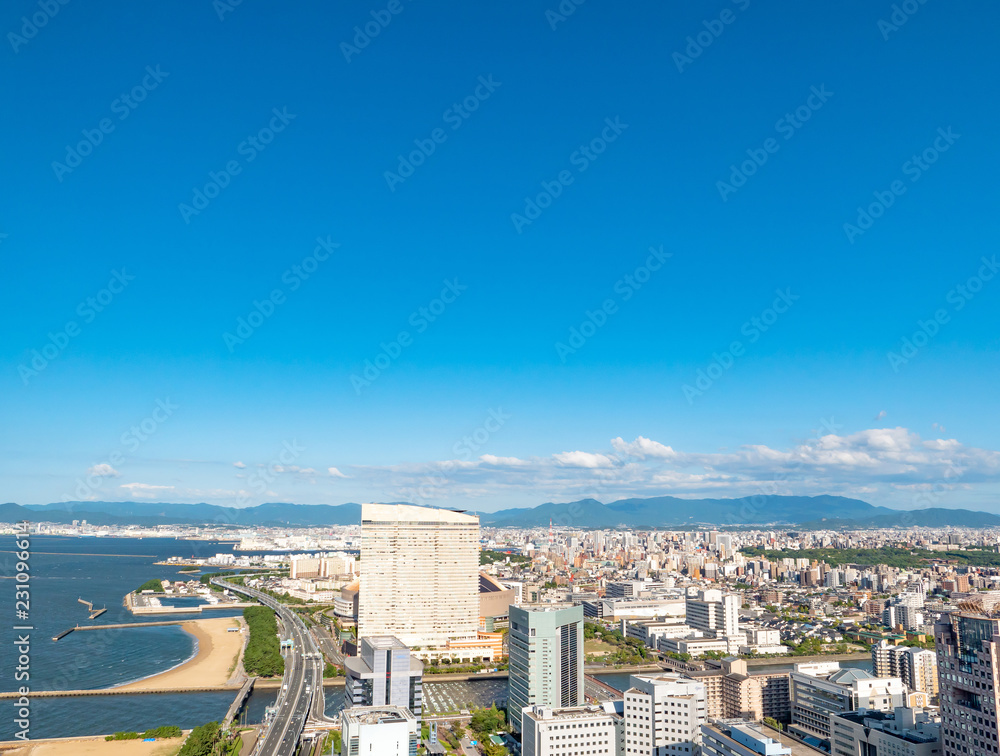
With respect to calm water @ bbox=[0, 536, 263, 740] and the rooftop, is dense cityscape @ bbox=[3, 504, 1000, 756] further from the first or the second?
calm water @ bbox=[0, 536, 263, 740]

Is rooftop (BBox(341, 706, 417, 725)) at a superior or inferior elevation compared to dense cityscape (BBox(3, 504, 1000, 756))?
superior

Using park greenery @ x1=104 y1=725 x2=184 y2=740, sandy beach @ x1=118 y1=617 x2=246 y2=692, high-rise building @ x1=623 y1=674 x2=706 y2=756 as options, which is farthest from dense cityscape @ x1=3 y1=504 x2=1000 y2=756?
park greenery @ x1=104 y1=725 x2=184 y2=740

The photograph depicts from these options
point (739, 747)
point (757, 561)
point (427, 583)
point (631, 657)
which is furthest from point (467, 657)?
point (757, 561)

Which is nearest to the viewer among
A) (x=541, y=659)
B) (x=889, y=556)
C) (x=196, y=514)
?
(x=541, y=659)

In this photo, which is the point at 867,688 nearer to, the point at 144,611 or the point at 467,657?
the point at 467,657

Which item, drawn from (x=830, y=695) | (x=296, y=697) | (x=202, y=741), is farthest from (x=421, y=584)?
(x=830, y=695)

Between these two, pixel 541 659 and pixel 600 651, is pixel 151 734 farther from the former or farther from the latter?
pixel 600 651
